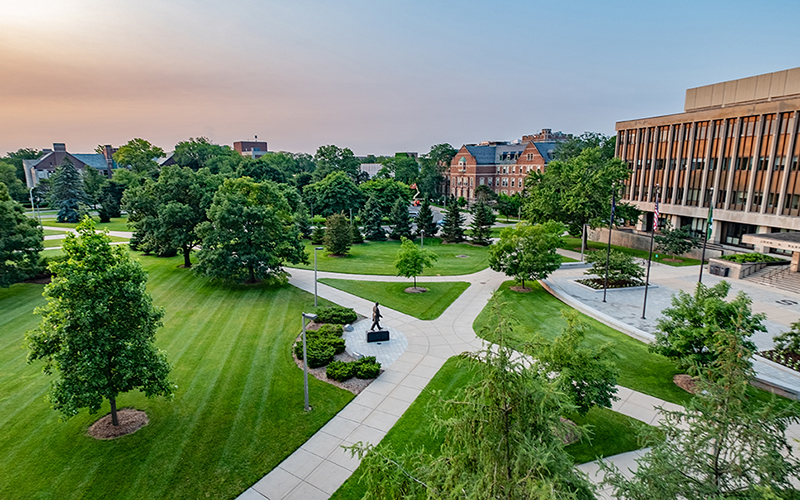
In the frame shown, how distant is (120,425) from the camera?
14.1 meters

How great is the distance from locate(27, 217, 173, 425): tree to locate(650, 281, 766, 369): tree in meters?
18.5

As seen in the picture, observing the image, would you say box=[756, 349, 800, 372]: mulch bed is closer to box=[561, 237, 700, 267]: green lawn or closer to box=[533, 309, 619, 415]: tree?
box=[533, 309, 619, 415]: tree

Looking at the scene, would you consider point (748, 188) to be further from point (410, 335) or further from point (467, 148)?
point (467, 148)

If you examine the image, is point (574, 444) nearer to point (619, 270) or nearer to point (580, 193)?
point (619, 270)

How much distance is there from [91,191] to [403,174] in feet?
238

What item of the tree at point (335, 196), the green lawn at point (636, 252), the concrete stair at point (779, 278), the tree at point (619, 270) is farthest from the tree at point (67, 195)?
the concrete stair at point (779, 278)

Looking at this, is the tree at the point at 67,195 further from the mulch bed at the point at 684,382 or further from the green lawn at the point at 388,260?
the mulch bed at the point at 684,382

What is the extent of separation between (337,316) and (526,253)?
553 inches

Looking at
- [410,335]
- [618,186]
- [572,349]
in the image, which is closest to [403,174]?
[618,186]

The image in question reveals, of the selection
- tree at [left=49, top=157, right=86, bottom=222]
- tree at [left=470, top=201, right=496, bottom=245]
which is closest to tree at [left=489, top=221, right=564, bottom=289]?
tree at [left=470, top=201, right=496, bottom=245]

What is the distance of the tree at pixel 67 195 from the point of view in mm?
63219

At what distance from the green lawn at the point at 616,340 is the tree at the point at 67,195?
66.6 m

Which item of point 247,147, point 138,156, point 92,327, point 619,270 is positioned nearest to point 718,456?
point 92,327

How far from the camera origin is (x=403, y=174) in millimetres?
120312
